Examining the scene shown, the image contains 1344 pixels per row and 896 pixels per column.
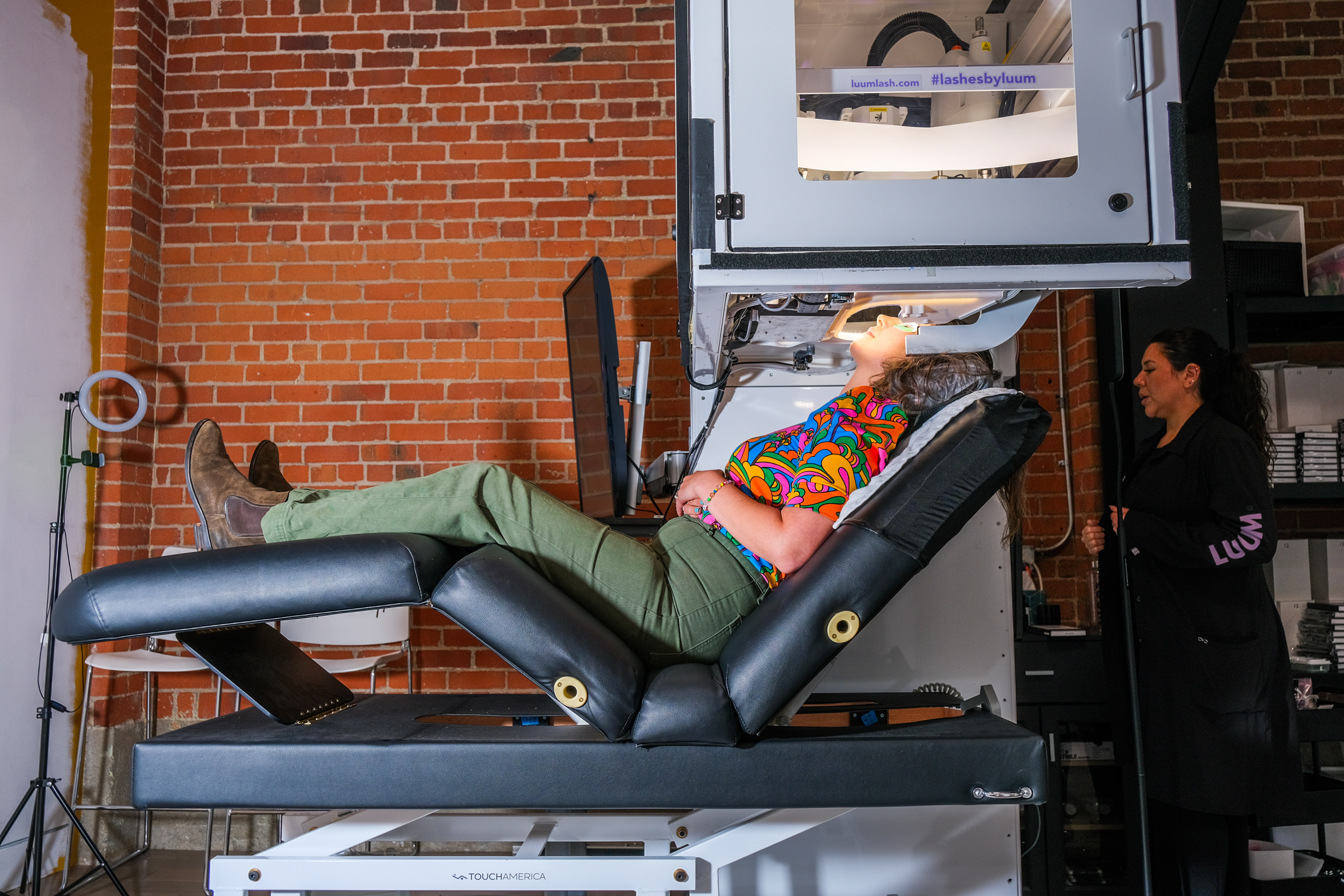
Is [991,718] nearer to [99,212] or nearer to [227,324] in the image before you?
[227,324]

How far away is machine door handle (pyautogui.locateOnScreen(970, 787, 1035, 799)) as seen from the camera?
46.5 inches

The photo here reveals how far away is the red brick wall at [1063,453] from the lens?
309 centimetres

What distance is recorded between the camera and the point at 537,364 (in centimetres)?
323

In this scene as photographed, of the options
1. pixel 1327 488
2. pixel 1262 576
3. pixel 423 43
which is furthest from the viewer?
pixel 423 43

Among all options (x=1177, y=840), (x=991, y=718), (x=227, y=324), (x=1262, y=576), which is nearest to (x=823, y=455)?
(x=991, y=718)

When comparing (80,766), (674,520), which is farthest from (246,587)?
(80,766)

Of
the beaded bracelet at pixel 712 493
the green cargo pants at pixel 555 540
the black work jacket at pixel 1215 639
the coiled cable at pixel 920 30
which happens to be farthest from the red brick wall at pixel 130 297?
the black work jacket at pixel 1215 639

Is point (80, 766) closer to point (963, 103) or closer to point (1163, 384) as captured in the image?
point (963, 103)

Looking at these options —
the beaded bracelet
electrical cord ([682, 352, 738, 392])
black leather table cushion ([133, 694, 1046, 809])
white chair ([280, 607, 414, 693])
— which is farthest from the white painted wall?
the beaded bracelet

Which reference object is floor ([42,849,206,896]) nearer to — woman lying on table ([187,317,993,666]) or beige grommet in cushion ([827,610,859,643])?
woman lying on table ([187,317,993,666])

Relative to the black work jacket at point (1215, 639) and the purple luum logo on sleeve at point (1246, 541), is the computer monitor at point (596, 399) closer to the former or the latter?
the black work jacket at point (1215, 639)

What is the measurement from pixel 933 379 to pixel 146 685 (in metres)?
2.99

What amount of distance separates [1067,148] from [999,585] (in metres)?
1.39

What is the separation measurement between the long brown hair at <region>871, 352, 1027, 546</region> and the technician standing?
781mm
